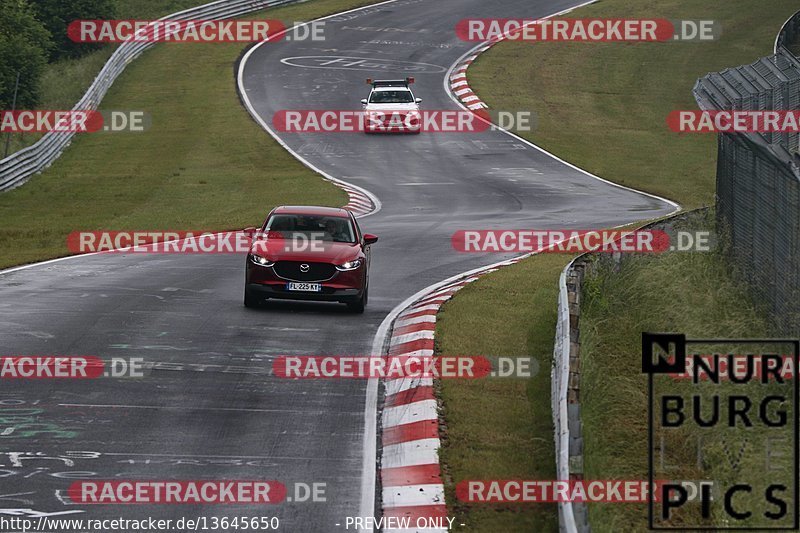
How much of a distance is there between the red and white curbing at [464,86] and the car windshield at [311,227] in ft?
97.5

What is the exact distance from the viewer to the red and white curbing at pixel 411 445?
31.0 ft

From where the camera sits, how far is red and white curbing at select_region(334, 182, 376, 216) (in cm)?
3189

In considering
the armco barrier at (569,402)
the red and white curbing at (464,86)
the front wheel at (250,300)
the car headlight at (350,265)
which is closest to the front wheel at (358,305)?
the car headlight at (350,265)

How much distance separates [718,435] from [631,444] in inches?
29.7

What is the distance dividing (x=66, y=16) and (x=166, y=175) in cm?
2000

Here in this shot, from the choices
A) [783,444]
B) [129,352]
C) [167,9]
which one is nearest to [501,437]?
[783,444]

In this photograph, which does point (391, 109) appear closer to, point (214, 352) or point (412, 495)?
point (214, 352)

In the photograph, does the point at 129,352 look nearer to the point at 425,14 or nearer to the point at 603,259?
the point at 603,259

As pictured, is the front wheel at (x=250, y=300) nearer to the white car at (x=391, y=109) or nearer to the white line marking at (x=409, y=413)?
the white line marking at (x=409, y=413)

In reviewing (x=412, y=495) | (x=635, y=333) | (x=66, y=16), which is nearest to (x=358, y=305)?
(x=635, y=333)

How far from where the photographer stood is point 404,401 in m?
12.5

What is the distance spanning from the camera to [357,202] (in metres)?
33.0

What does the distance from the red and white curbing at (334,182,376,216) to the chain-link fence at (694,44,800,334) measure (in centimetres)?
1294

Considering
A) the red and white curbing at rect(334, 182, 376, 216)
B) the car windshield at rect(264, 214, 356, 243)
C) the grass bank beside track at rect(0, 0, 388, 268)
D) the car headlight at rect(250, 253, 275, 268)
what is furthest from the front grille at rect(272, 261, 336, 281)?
the red and white curbing at rect(334, 182, 376, 216)
